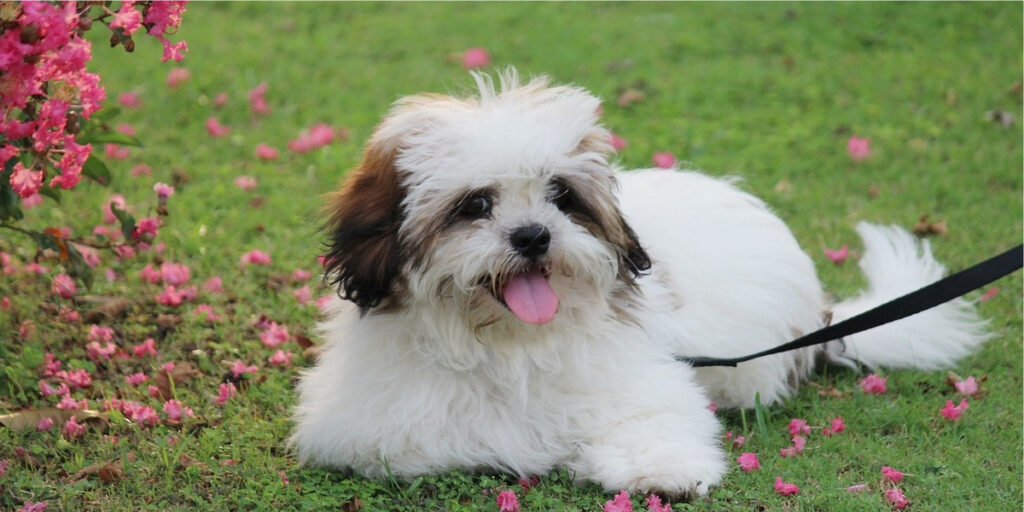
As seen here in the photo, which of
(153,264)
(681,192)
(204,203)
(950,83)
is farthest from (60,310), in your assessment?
(950,83)

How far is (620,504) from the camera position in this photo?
3.17 meters

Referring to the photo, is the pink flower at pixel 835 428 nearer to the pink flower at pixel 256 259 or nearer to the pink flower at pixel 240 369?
the pink flower at pixel 240 369

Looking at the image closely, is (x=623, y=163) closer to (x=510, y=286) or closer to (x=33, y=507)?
(x=510, y=286)

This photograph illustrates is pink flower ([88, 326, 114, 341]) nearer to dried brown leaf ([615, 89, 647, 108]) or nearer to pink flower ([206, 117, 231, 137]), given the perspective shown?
pink flower ([206, 117, 231, 137])

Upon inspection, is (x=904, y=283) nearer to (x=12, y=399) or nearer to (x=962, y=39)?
(x=12, y=399)

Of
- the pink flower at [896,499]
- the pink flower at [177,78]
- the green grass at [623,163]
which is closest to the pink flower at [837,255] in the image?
the green grass at [623,163]

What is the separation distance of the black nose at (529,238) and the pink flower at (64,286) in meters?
2.30

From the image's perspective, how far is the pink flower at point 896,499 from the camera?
10.9 feet

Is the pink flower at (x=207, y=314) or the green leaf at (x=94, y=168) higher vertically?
the green leaf at (x=94, y=168)

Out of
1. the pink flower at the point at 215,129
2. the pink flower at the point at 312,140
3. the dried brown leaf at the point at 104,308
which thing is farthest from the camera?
the pink flower at the point at 215,129

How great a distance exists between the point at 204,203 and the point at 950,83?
4.88 m

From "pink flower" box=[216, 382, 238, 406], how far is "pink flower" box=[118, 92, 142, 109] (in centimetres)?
378

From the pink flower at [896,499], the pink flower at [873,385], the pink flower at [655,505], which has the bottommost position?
the pink flower at [873,385]

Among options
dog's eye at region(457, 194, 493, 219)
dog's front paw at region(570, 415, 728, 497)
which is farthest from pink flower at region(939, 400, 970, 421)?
dog's eye at region(457, 194, 493, 219)
